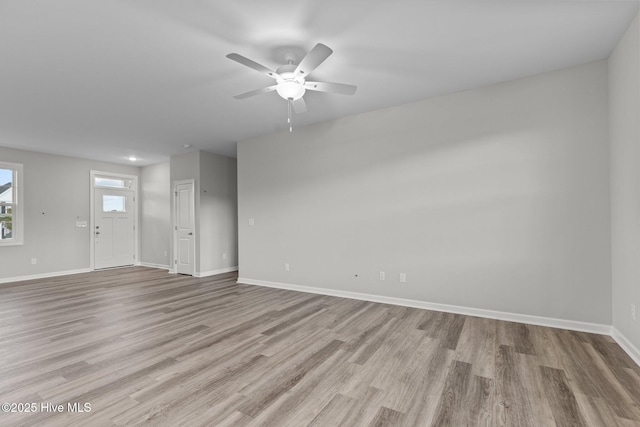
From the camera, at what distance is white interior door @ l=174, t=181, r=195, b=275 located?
628 centimetres

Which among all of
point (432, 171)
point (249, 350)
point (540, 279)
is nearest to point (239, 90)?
point (432, 171)

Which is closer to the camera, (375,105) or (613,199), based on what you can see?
(613,199)

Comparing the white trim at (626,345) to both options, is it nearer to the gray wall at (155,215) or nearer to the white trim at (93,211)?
the gray wall at (155,215)

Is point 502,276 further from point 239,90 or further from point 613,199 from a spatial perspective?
point 239,90

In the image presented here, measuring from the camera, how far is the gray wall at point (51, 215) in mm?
5845

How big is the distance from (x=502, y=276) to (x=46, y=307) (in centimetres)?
584

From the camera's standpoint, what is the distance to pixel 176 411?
5.78ft

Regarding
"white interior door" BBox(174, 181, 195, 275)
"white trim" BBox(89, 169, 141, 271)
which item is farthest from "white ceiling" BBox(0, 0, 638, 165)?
"white trim" BBox(89, 169, 141, 271)

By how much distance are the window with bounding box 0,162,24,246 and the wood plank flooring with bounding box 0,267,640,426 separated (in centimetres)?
297

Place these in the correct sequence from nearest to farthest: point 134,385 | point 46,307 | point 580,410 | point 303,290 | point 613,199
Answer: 1. point 580,410
2. point 134,385
3. point 613,199
4. point 46,307
5. point 303,290

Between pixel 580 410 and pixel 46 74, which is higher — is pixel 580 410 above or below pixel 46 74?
below

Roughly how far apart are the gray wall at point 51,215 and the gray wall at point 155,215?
1164mm

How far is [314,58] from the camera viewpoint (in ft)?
7.42

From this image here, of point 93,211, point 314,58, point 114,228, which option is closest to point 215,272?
point 114,228
